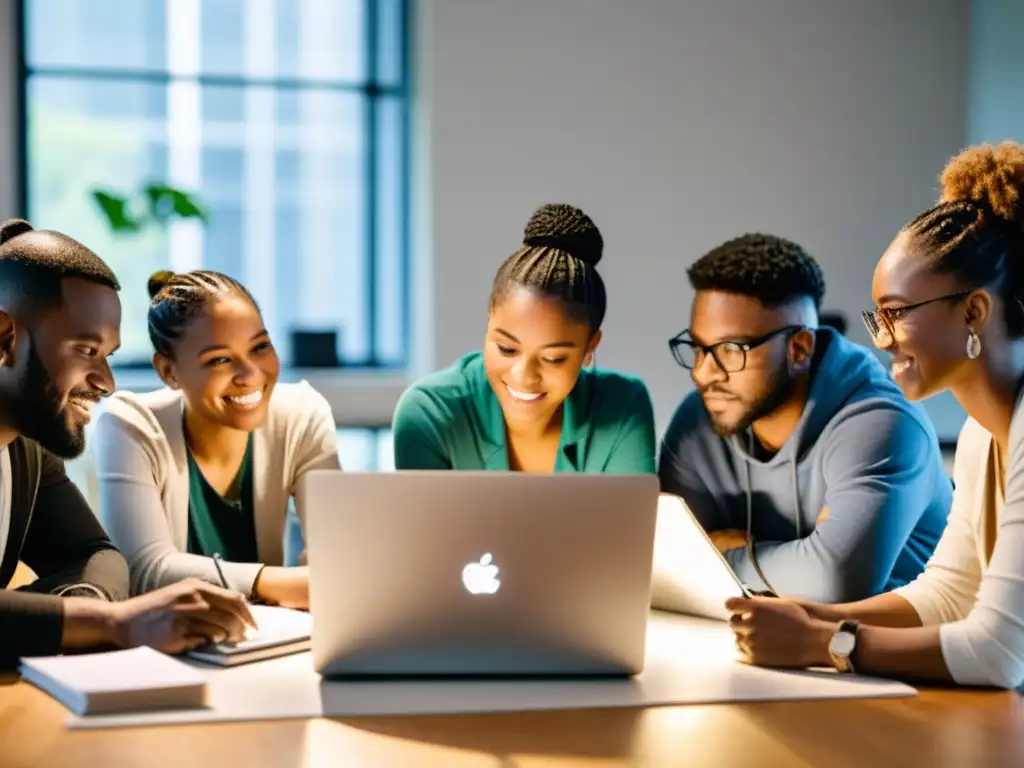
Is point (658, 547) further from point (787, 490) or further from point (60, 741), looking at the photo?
point (60, 741)

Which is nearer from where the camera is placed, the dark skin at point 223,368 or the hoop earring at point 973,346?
the hoop earring at point 973,346

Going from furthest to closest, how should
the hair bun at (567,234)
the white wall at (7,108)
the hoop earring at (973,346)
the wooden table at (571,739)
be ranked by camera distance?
the white wall at (7,108), the hair bun at (567,234), the hoop earring at (973,346), the wooden table at (571,739)

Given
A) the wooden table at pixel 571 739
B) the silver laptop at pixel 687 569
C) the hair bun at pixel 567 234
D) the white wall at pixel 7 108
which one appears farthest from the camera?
the white wall at pixel 7 108

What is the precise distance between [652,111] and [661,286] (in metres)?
0.81

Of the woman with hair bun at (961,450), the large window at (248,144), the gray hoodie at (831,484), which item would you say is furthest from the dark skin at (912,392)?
the large window at (248,144)

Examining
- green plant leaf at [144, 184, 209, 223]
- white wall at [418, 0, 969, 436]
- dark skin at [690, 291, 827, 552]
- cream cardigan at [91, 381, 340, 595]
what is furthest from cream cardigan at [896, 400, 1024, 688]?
green plant leaf at [144, 184, 209, 223]

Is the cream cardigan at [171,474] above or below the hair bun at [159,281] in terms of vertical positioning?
below

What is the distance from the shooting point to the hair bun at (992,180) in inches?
68.0

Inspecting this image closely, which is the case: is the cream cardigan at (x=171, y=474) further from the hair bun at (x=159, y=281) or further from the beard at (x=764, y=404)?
the beard at (x=764, y=404)

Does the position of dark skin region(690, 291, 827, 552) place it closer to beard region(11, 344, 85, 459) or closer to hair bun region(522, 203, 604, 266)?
hair bun region(522, 203, 604, 266)

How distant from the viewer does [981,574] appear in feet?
5.95

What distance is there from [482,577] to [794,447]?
947 mm

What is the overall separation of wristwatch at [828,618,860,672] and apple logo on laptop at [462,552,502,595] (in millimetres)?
462

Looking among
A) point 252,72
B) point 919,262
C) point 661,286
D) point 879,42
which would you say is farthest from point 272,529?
point 879,42
